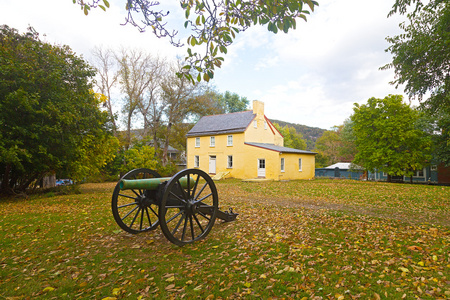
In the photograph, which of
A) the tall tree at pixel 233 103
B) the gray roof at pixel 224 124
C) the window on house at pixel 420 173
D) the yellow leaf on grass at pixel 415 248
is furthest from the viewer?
the tall tree at pixel 233 103

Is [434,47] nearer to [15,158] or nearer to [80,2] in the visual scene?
[80,2]

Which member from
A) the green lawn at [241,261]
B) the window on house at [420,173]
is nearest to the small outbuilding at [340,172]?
the window on house at [420,173]

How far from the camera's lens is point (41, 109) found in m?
11.4

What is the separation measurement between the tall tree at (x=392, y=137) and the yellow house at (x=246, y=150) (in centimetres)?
565

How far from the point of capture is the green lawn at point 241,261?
3.56 meters

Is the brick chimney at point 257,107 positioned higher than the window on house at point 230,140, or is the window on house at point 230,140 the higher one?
the brick chimney at point 257,107

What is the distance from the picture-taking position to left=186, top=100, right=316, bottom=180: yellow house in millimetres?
25703

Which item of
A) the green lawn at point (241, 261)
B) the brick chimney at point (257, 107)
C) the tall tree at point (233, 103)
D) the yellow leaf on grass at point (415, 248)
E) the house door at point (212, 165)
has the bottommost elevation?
the green lawn at point (241, 261)

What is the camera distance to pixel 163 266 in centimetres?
438

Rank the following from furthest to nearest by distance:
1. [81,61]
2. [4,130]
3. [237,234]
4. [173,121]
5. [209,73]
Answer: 1. [173,121]
2. [81,61]
3. [4,130]
4. [237,234]
5. [209,73]

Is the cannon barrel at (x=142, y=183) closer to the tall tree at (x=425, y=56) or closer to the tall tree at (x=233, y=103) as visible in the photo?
the tall tree at (x=425, y=56)

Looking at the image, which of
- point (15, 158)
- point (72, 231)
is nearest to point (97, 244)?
point (72, 231)

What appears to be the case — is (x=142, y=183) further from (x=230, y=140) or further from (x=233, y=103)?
(x=233, y=103)

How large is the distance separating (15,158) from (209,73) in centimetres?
980
